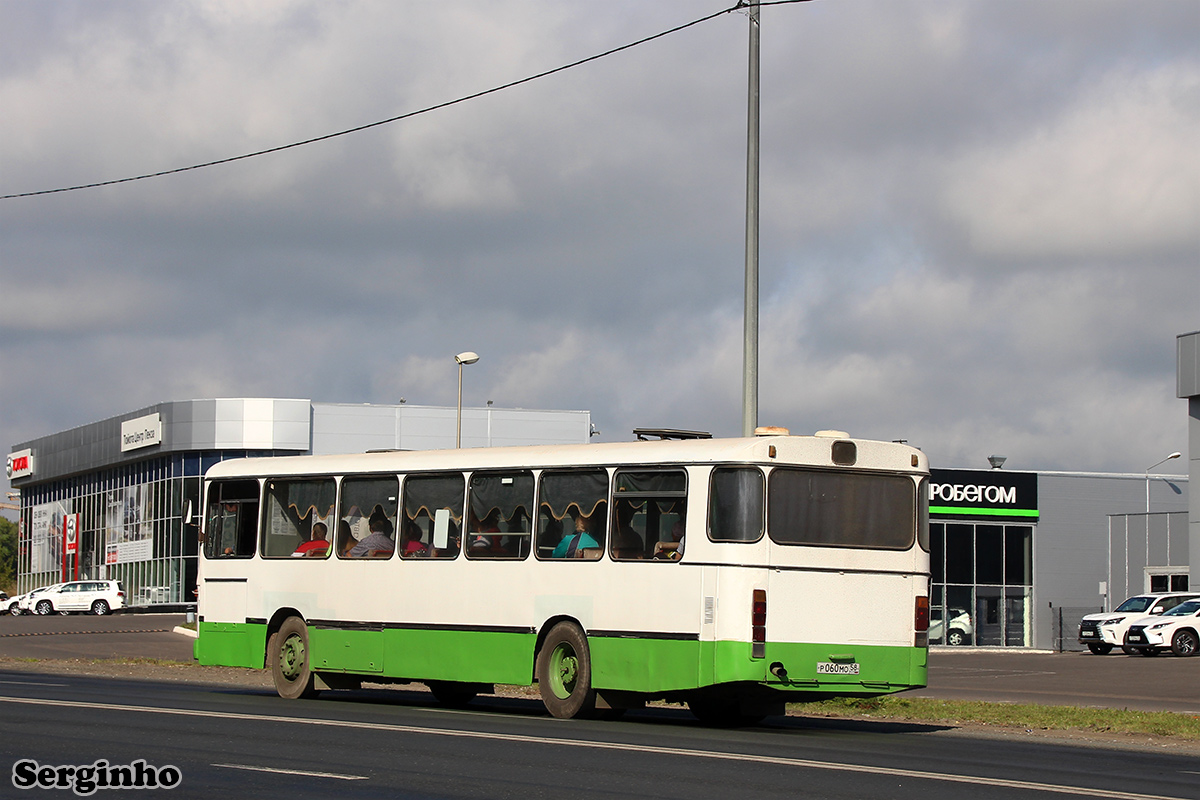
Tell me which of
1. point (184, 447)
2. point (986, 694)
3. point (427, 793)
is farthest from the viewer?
point (184, 447)

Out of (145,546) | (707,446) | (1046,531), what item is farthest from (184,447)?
(707,446)

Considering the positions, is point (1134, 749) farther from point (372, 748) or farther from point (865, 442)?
point (372, 748)

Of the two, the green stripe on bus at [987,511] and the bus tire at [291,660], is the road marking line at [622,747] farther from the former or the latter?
the green stripe on bus at [987,511]

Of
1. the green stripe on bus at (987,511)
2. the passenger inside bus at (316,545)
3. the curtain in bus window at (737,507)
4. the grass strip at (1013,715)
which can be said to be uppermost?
the green stripe on bus at (987,511)

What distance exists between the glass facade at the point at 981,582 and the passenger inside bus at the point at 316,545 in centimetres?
4352

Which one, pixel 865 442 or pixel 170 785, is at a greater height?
pixel 865 442

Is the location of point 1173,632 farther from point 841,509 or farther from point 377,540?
point 377,540

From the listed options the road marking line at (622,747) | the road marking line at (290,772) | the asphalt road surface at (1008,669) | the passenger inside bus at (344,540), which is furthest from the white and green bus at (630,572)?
the asphalt road surface at (1008,669)

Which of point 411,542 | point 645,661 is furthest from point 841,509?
point 411,542

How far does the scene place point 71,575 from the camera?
3307 inches

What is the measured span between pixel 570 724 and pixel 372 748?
11.6ft

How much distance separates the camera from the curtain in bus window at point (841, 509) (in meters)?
15.8

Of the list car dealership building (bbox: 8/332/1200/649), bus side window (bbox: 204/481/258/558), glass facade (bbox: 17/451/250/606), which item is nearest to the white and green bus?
bus side window (bbox: 204/481/258/558)

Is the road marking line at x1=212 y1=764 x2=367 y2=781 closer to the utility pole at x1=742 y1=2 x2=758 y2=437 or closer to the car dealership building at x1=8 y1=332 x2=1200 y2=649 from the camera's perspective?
the utility pole at x1=742 y1=2 x2=758 y2=437
